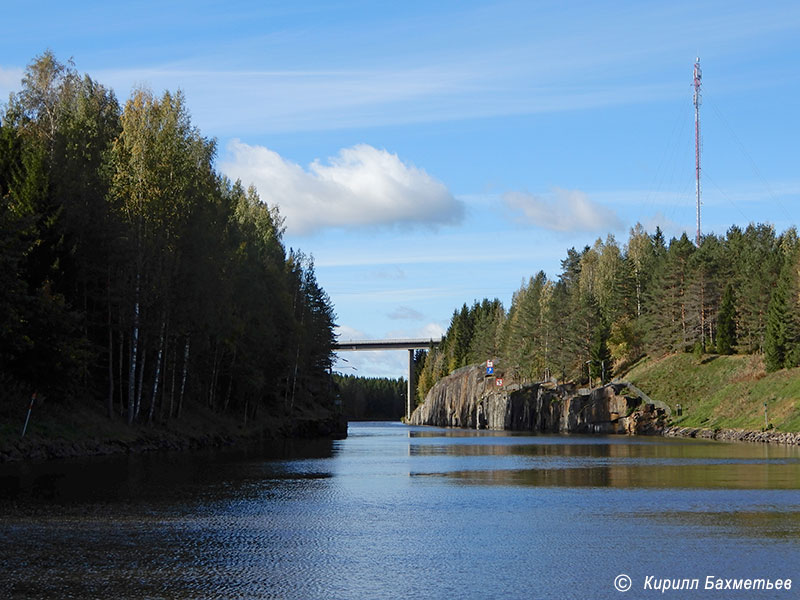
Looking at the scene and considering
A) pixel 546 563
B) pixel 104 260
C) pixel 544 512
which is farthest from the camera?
pixel 104 260

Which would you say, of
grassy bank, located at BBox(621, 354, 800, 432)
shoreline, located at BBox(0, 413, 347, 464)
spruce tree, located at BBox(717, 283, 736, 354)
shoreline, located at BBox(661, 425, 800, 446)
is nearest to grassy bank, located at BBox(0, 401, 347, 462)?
shoreline, located at BBox(0, 413, 347, 464)

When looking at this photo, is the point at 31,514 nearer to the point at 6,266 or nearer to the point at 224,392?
the point at 6,266

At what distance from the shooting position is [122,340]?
174 feet

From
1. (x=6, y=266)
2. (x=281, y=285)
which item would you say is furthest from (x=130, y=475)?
(x=281, y=285)

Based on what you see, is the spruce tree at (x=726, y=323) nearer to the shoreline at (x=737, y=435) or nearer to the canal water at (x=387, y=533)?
the shoreline at (x=737, y=435)

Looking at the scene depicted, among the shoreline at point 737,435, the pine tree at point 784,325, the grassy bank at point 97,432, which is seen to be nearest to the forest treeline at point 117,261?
the grassy bank at point 97,432

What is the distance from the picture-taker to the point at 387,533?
20.8 metres

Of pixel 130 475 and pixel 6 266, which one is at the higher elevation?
pixel 6 266

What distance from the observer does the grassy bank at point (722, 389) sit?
86.2 m

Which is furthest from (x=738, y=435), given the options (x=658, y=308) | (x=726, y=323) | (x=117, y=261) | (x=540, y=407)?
(x=540, y=407)

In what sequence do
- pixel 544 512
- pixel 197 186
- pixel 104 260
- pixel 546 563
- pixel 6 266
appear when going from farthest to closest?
pixel 197 186 → pixel 104 260 → pixel 6 266 → pixel 544 512 → pixel 546 563

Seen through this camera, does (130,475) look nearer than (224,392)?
Yes

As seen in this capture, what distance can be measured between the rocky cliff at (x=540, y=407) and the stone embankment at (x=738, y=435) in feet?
36.3

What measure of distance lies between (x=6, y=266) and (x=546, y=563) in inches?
1207
